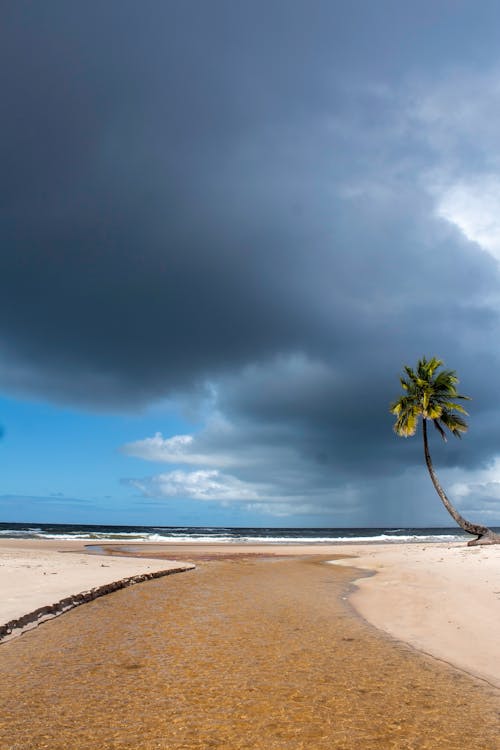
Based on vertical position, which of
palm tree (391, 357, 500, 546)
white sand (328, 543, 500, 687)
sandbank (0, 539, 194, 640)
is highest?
palm tree (391, 357, 500, 546)

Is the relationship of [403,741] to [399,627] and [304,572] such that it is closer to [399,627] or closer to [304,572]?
[399,627]

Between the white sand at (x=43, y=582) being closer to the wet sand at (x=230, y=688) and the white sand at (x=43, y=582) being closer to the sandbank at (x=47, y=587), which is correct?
the sandbank at (x=47, y=587)

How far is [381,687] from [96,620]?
7632mm

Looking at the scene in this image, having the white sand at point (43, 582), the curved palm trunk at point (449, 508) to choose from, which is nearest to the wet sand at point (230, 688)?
the white sand at point (43, 582)

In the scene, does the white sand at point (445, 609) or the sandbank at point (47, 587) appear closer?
the white sand at point (445, 609)

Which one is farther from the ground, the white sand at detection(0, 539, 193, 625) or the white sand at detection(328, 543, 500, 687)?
the white sand at detection(0, 539, 193, 625)

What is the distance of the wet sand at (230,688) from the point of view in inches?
A: 226

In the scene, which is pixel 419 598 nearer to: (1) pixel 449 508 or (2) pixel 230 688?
(2) pixel 230 688

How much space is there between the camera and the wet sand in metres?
5.75

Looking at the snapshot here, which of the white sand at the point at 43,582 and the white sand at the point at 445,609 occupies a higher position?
the white sand at the point at 43,582

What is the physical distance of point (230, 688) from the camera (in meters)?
7.43

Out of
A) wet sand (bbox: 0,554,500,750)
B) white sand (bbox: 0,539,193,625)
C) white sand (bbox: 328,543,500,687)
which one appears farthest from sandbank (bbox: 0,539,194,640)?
white sand (bbox: 328,543,500,687)

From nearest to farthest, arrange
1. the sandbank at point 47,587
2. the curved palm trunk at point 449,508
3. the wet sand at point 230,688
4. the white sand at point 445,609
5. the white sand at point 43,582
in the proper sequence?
1. the wet sand at point 230,688
2. the white sand at point 445,609
3. the sandbank at point 47,587
4. the white sand at point 43,582
5. the curved palm trunk at point 449,508

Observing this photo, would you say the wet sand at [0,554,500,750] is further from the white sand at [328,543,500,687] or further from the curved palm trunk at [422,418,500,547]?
the curved palm trunk at [422,418,500,547]
